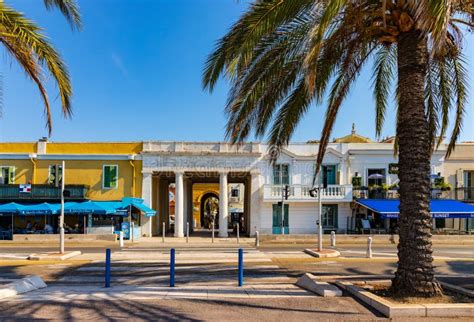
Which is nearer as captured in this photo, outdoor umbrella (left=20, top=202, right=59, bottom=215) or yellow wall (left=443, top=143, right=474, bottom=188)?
outdoor umbrella (left=20, top=202, right=59, bottom=215)

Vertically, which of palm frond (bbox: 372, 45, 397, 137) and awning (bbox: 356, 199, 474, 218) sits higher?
palm frond (bbox: 372, 45, 397, 137)

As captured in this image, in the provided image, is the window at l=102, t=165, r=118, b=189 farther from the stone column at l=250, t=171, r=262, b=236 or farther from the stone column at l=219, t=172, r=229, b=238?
the stone column at l=250, t=171, r=262, b=236

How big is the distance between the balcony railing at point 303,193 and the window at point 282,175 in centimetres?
84

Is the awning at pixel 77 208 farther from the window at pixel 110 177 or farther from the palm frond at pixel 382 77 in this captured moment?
the palm frond at pixel 382 77

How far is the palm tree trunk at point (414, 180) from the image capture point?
26.2 feet

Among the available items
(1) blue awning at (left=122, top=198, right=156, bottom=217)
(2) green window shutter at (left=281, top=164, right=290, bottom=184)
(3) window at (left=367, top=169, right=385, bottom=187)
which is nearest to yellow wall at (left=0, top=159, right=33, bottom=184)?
(1) blue awning at (left=122, top=198, right=156, bottom=217)

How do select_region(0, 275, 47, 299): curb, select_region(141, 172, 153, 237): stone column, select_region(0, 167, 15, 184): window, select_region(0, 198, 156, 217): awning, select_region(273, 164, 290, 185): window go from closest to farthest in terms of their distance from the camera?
select_region(0, 275, 47, 299): curb
select_region(0, 198, 156, 217): awning
select_region(0, 167, 15, 184): window
select_region(141, 172, 153, 237): stone column
select_region(273, 164, 290, 185): window

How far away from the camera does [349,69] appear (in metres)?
10.5

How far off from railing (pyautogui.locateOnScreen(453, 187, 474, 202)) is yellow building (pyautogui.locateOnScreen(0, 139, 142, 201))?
78.2 ft

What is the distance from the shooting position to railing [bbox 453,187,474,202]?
3153cm

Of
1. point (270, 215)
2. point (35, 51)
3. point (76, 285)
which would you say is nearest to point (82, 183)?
point (270, 215)

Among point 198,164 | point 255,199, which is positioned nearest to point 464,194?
point 255,199

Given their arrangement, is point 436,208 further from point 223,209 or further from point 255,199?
point 223,209

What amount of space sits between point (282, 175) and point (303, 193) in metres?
2.07
